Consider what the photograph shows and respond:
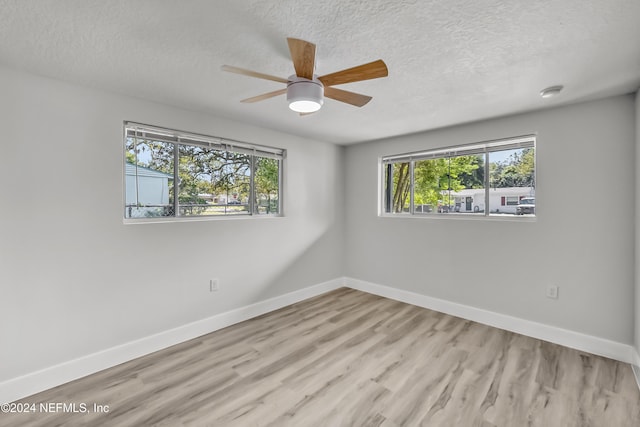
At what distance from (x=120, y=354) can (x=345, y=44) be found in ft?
9.35

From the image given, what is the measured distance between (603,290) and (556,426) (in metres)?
1.45

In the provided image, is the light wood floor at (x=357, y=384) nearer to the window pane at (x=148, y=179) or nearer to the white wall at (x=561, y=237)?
the white wall at (x=561, y=237)

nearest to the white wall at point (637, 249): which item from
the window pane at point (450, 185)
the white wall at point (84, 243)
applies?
the window pane at point (450, 185)

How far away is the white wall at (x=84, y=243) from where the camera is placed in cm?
200

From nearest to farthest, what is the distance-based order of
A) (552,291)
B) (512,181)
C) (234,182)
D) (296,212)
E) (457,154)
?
(552,291) → (512,181) → (234,182) → (457,154) → (296,212)

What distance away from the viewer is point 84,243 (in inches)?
89.4

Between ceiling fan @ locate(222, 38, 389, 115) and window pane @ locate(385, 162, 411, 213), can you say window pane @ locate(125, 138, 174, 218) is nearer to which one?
ceiling fan @ locate(222, 38, 389, 115)

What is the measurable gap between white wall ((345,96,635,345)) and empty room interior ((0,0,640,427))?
0.02 m

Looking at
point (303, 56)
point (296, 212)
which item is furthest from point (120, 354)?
point (303, 56)

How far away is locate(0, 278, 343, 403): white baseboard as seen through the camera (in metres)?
2.02

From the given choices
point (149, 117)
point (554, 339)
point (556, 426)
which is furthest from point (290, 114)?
point (554, 339)

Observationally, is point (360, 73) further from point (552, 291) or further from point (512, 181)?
point (552, 291)

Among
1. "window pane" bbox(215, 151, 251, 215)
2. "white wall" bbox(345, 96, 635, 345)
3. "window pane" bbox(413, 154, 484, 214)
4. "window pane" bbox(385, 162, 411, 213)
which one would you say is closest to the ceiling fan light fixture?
"window pane" bbox(215, 151, 251, 215)

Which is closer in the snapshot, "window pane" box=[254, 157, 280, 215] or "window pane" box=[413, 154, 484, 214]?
"window pane" box=[413, 154, 484, 214]
